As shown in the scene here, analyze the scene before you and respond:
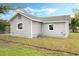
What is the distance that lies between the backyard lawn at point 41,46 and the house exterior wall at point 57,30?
10 centimetres

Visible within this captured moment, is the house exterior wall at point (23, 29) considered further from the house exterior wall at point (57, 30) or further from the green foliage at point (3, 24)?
the house exterior wall at point (57, 30)

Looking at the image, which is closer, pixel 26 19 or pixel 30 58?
pixel 30 58

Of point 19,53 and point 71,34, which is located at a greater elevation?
point 71,34

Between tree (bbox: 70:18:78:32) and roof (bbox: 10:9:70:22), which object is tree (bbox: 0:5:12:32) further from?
tree (bbox: 70:18:78:32)

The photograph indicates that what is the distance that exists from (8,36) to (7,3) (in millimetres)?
676

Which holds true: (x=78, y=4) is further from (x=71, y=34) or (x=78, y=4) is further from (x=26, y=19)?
(x=26, y=19)

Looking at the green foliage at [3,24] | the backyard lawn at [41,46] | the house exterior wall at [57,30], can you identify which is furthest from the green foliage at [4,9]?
the house exterior wall at [57,30]

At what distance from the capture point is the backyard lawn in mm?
4355

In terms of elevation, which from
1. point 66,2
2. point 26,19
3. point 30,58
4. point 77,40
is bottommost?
point 30,58

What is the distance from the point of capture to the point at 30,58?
4.34 m

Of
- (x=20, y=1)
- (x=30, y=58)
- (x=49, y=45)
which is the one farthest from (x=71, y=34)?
(x=20, y=1)

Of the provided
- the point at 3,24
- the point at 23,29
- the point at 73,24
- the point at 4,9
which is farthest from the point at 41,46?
the point at 4,9

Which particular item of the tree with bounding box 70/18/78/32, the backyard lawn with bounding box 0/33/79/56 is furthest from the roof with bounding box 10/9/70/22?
the backyard lawn with bounding box 0/33/79/56

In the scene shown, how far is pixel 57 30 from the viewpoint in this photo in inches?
179
